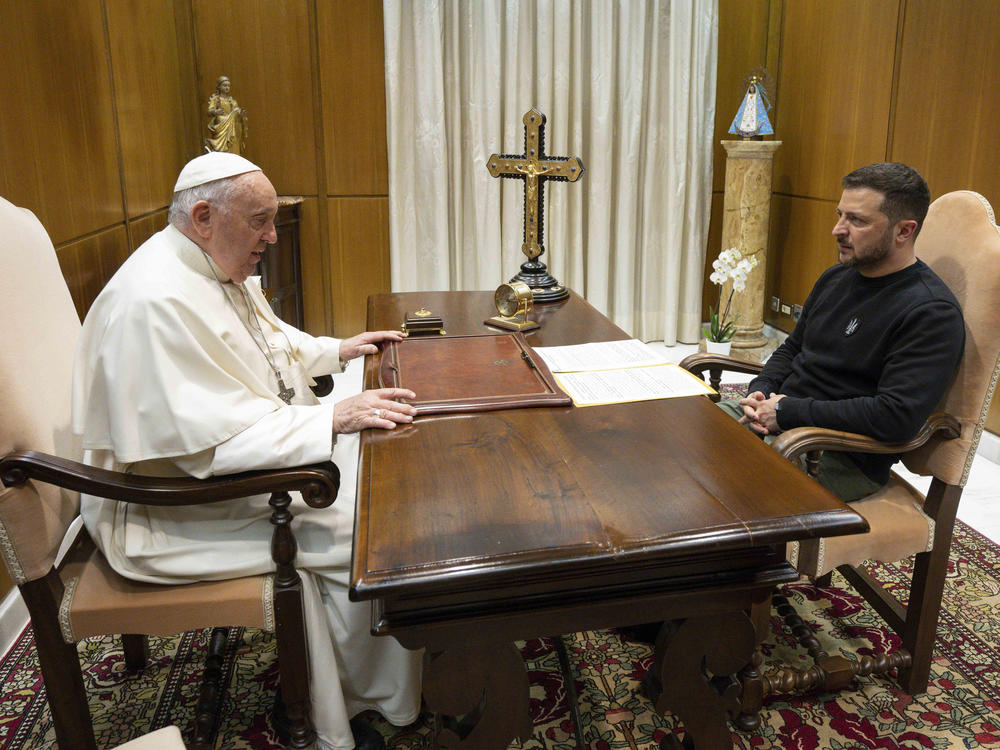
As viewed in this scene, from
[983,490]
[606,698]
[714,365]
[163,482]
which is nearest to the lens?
[163,482]

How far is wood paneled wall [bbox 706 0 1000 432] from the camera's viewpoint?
3699 mm

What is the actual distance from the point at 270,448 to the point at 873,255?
1.54 metres

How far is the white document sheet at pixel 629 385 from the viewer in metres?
1.81

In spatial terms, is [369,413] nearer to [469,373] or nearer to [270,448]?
[270,448]

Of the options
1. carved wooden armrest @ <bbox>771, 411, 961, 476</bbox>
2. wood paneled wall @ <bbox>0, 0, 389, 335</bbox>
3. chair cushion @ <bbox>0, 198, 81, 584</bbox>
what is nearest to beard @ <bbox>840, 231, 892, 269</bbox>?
carved wooden armrest @ <bbox>771, 411, 961, 476</bbox>

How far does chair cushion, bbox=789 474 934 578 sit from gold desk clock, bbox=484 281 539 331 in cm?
101

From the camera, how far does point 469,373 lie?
1960 mm

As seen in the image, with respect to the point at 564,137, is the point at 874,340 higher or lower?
lower

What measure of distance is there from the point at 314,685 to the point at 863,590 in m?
1.52

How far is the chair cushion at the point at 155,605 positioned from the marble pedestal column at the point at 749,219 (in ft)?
13.1

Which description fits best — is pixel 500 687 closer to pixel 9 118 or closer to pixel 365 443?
pixel 365 443

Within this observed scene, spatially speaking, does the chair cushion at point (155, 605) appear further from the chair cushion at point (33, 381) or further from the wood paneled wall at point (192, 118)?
the wood paneled wall at point (192, 118)

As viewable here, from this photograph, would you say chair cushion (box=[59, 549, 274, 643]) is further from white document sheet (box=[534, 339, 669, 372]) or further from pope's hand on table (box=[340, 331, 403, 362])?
white document sheet (box=[534, 339, 669, 372])

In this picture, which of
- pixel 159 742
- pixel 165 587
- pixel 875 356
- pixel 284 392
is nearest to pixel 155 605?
pixel 165 587
